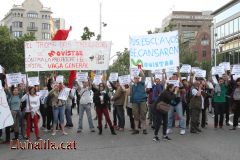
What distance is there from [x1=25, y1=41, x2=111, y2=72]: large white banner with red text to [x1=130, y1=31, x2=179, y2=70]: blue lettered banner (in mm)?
1119

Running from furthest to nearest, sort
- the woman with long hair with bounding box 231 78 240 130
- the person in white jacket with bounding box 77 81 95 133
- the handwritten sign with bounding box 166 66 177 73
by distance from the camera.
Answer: the handwritten sign with bounding box 166 66 177 73
the person in white jacket with bounding box 77 81 95 133
the woman with long hair with bounding box 231 78 240 130

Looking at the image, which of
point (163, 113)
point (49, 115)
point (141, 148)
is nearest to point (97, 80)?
point (49, 115)

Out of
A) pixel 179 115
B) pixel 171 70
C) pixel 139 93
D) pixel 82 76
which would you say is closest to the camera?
pixel 139 93

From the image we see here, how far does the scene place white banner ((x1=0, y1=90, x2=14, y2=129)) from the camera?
11922 mm

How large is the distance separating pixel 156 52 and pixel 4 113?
5.83 metres

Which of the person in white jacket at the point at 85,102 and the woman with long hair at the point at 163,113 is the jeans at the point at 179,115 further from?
the person in white jacket at the point at 85,102

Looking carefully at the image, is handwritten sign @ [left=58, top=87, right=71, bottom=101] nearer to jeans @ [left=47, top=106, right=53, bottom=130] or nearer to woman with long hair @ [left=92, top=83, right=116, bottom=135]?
woman with long hair @ [left=92, top=83, right=116, bottom=135]

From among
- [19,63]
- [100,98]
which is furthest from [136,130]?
[19,63]

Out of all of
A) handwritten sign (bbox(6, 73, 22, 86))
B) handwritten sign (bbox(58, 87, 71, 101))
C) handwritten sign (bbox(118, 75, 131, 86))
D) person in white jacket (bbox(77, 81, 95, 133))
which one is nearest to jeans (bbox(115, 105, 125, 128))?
handwritten sign (bbox(118, 75, 131, 86))

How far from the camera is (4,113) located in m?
12.0

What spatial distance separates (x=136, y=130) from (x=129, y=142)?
6.58 ft

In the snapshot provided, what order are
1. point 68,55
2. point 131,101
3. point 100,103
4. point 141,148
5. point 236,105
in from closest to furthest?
point 141,148, point 131,101, point 100,103, point 236,105, point 68,55

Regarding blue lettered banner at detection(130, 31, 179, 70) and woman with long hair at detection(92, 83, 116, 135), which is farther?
blue lettered banner at detection(130, 31, 179, 70)

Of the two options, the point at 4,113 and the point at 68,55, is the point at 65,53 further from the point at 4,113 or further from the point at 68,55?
the point at 4,113
